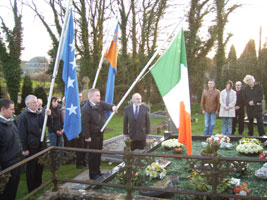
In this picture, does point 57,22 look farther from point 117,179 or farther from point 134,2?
point 117,179

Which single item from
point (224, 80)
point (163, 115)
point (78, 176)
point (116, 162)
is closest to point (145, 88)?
point (163, 115)

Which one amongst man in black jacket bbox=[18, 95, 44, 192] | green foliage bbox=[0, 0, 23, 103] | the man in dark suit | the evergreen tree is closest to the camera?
man in black jacket bbox=[18, 95, 44, 192]

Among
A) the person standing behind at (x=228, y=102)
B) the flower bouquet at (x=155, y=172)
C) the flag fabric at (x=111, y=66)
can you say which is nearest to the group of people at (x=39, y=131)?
the flag fabric at (x=111, y=66)

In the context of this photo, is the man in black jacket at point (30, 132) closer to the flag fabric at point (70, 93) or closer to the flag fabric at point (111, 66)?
the flag fabric at point (70, 93)

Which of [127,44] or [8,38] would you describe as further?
[127,44]

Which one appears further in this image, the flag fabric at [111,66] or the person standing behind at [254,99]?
the person standing behind at [254,99]

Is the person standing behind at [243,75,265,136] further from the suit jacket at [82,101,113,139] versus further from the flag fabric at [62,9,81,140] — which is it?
the flag fabric at [62,9,81,140]

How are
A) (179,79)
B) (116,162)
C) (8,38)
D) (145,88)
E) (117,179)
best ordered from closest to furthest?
(179,79) < (117,179) < (116,162) < (8,38) < (145,88)

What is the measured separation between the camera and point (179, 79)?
4.11 m

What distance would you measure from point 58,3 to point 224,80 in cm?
1379

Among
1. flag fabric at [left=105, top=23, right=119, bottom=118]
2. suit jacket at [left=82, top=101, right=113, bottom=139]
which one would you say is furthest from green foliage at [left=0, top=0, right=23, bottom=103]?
suit jacket at [left=82, top=101, right=113, bottom=139]

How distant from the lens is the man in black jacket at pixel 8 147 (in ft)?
11.5

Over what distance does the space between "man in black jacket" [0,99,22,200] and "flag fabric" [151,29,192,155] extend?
2.40m

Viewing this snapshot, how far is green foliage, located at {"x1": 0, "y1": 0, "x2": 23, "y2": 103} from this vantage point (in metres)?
17.4
